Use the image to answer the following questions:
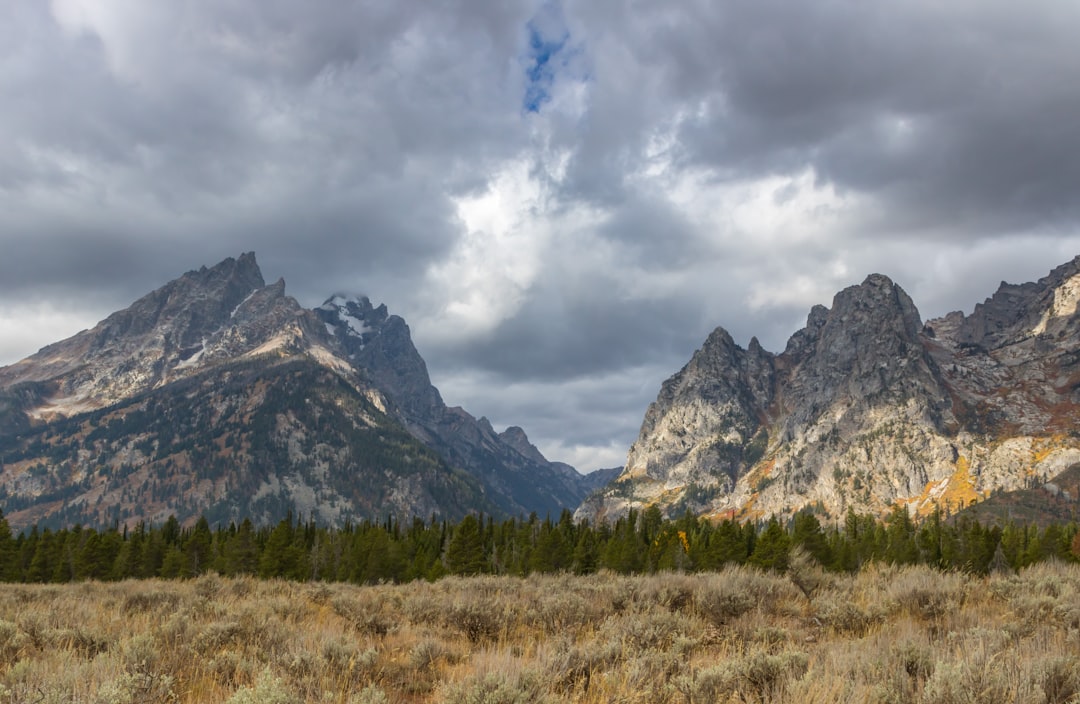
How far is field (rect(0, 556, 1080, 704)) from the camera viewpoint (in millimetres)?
6000

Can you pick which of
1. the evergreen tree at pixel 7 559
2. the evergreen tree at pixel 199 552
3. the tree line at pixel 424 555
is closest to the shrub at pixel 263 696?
the tree line at pixel 424 555

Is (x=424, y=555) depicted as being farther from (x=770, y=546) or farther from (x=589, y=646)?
(x=589, y=646)

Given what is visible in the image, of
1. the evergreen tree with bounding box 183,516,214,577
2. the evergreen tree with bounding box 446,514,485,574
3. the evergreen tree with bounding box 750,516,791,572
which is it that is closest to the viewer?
the evergreen tree with bounding box 750,516,791,572

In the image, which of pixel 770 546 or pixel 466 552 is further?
pixel 466 552

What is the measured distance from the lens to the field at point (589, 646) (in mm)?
6000

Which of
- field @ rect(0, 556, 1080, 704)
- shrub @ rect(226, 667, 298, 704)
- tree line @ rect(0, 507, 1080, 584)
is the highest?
shrub @ rect(226, 667, 298, 704)

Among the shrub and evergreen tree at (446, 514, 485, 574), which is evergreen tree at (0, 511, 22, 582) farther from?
the shrub

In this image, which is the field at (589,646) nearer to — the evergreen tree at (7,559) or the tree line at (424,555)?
the tree line at (424,555)

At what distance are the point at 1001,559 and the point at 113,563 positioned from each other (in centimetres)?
9845

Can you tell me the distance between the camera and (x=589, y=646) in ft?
28.1

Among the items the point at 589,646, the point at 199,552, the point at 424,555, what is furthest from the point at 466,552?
the point at 589,646

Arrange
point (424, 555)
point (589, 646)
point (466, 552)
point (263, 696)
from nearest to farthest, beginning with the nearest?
point (263, 696)
point (589, 646)
point (466, 552)
point (424, 555)

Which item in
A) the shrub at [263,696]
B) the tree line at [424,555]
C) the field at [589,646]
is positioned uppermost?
the shrub at [263,696]

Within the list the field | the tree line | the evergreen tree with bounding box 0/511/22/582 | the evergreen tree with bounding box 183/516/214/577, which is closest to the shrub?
the field
